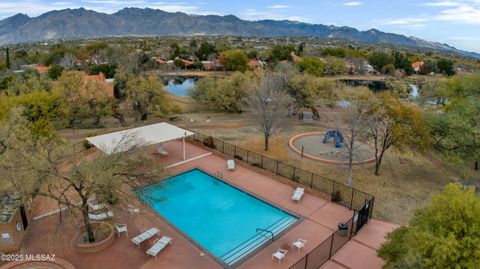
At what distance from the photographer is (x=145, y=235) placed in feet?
42.7

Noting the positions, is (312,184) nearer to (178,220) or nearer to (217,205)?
(217,205)

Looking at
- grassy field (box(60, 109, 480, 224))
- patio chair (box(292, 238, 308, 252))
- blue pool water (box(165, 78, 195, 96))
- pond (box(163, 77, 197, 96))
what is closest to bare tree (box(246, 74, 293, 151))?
grassy field (box(60, 109, 480, 224))

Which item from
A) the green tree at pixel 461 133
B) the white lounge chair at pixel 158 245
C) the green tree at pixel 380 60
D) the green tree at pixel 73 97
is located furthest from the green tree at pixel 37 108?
the green tree at pixel 380 60

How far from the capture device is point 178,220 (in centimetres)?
1603

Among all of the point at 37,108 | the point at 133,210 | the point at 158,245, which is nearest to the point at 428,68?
the point at 37,108

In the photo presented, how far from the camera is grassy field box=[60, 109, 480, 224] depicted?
17094 mm

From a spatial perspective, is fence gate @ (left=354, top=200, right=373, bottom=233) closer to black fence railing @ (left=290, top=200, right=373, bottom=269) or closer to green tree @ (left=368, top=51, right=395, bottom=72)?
black fence railing @ (left=290, top=200, right=373, bottom=269)

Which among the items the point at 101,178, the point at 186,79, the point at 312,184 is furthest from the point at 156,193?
the point at 186,79

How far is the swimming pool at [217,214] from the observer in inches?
559

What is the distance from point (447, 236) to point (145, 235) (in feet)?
34.2

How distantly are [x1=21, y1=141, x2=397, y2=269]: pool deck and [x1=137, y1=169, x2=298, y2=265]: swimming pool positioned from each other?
695mm

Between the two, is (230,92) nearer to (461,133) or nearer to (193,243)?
(461,133)

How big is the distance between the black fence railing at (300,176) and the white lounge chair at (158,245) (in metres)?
8.72

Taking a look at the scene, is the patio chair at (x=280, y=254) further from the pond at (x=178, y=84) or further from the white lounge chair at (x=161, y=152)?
the pond at (x=178, y=84)
